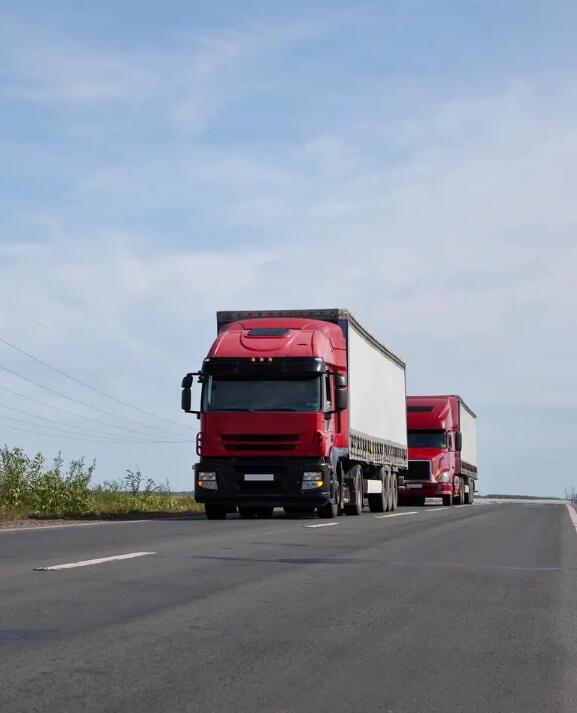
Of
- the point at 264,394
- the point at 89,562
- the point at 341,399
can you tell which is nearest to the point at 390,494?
the point at 341,399

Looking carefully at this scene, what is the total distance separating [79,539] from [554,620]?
843cm

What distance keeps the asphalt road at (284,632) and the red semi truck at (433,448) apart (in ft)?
96.5

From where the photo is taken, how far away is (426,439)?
142 feet

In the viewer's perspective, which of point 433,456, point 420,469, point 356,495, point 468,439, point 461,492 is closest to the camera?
point 356,495

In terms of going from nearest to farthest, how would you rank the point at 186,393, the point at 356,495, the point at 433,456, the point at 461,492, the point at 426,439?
the point at 186,393, the point at 356,495, the point at 433,456, the point at 426,439, the point at 461,492

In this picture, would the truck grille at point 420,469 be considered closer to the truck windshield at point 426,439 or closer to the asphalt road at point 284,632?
the truck windshield at point 426,439

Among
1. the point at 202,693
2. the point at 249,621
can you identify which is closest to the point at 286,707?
the point at 202,693

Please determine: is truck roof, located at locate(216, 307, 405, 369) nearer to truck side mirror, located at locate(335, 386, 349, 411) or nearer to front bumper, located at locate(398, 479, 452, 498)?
truck side mirror, located at locate(335, 386, 349, 411)

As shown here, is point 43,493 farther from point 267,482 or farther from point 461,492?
point 461,492

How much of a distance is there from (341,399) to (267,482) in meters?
2.19

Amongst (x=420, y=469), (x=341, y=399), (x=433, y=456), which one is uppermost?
(x=433, y=456)

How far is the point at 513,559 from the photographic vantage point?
44.0 ft

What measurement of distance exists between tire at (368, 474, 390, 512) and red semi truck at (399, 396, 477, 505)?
8.83 meters

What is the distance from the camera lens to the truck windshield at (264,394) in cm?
2412
